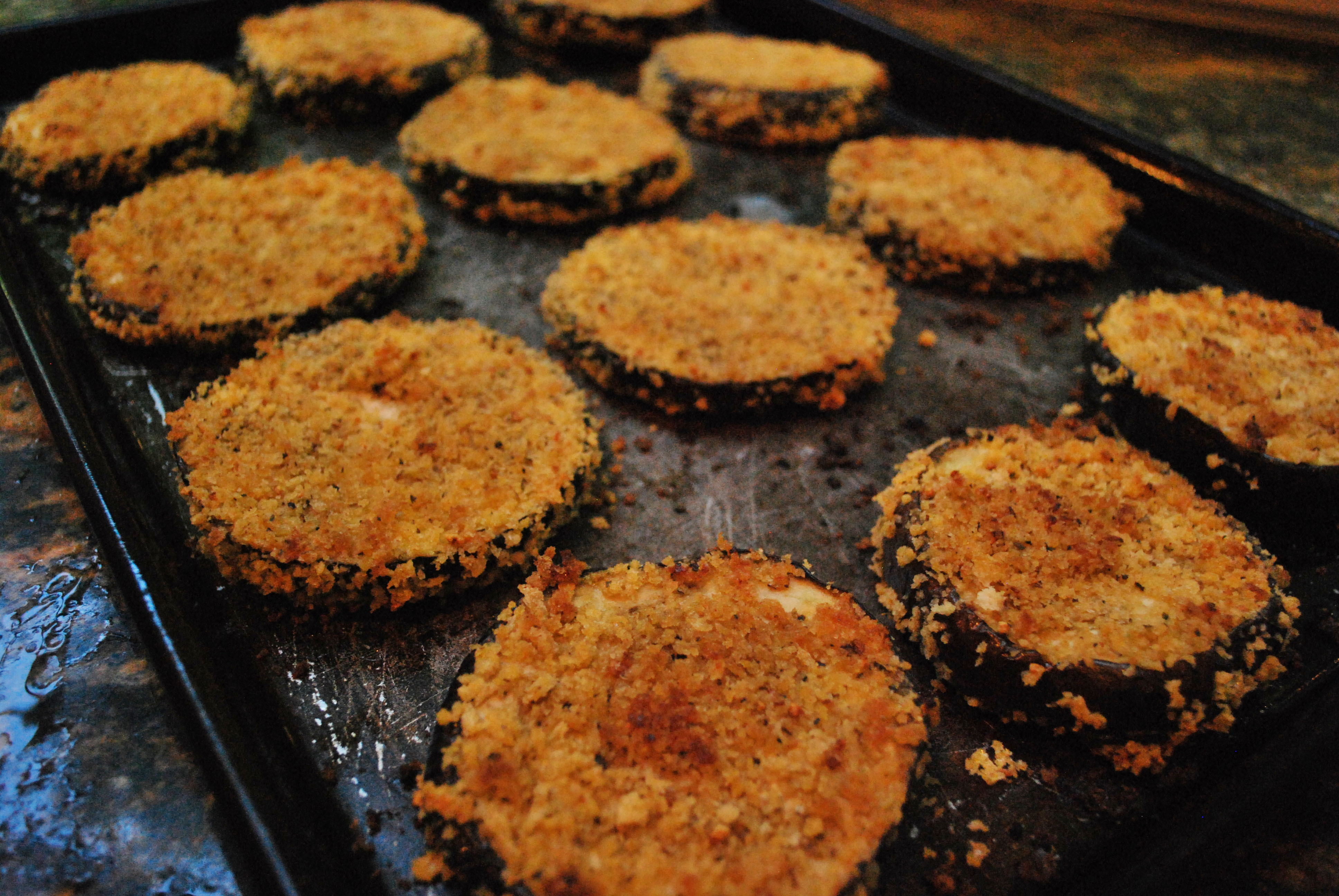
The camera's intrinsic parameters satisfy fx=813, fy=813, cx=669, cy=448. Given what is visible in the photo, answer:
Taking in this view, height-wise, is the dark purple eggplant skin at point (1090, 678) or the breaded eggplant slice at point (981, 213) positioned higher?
the breaded eggplant slice at point (981, 213)

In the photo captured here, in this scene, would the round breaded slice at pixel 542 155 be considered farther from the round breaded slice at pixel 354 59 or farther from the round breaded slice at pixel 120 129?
the round breaded slice at pixel 120 129

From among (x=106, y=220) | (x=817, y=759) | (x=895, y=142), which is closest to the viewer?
(x=817, y=759)

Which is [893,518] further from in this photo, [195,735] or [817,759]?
[195,735]

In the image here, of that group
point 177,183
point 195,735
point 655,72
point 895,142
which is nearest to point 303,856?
point 195,735

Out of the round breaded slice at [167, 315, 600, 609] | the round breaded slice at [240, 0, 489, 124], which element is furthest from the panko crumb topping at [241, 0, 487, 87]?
the round breaded slice at [167, 315, 600, 609]

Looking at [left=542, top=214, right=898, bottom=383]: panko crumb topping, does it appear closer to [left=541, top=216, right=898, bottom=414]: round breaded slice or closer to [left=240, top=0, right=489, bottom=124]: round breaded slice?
[left=541, top=216, right=898, bottom=414]: round breaded slice

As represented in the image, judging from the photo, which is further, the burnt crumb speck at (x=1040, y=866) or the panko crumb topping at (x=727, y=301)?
the panko crumb topping at (x=727, y=301)

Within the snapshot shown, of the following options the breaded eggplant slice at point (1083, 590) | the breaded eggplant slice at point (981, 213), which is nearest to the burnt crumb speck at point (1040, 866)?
the breaded eggplant slice at point (1083, 590)
